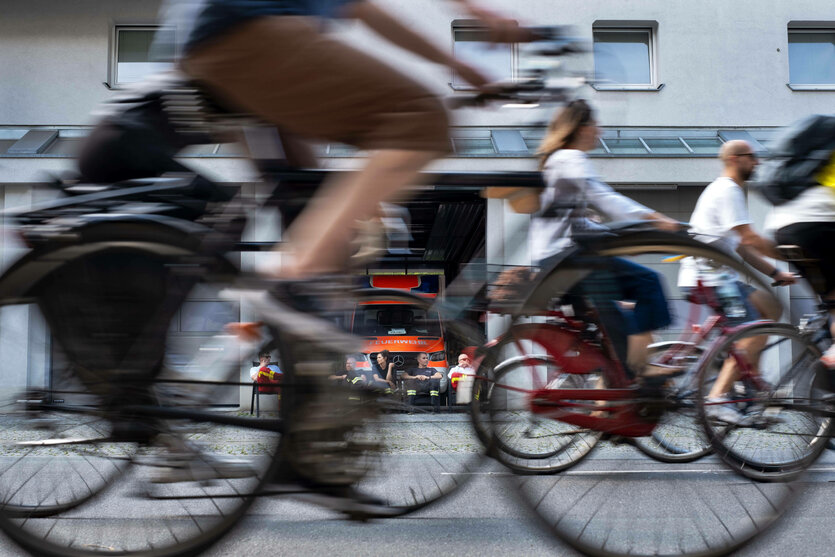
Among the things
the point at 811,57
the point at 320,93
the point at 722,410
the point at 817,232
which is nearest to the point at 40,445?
the point at 320,93

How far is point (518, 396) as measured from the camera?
2164 mm

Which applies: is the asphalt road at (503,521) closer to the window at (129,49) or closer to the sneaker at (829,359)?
the sneaker at (829,359)

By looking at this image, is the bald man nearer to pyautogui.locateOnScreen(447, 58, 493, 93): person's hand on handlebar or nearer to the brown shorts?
pyautogui.locateOnScreen(447, 58, 493, 93): person's hand on handlebar

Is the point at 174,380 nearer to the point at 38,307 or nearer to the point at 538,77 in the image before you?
the point at 38,307

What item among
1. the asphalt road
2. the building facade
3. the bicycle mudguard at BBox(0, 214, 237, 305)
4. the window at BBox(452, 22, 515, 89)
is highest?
the building facade

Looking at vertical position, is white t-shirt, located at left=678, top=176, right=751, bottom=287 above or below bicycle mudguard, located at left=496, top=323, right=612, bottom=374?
above

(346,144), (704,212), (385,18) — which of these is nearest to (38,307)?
(346,144)

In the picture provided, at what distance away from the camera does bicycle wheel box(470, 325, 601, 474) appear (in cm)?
212

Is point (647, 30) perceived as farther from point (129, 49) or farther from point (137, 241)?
point (137, 241)

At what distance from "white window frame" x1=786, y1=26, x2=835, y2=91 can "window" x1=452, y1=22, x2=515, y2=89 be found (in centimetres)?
1439

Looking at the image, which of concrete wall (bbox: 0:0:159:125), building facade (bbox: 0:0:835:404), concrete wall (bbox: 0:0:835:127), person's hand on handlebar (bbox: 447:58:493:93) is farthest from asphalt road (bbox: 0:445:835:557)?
concrete wall (bbox: 0:0:159:125)

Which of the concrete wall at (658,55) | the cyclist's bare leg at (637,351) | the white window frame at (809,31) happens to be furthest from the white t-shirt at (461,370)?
the white window frame at (809,31)

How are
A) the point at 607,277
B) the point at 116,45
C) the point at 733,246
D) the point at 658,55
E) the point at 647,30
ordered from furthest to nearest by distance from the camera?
1. the point at 647,30
2. the point at 116,45
3. the point at 658,55
4. the point at 733,246
5. the point at 607,277

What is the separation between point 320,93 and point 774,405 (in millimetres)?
1721
